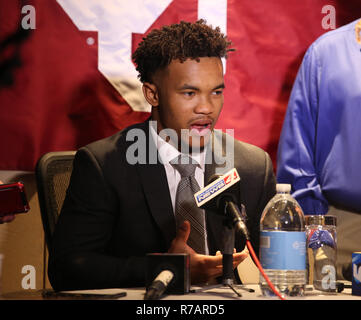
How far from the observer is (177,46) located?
1802 mm

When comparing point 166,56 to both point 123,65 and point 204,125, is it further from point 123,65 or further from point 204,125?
point 123,65

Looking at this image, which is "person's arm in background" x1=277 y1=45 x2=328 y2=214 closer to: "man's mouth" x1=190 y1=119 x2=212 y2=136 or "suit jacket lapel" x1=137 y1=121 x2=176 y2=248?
"man's mouth" x1=190 y1=119 x2=212 y2=136

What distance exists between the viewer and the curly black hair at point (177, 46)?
5.89 ft

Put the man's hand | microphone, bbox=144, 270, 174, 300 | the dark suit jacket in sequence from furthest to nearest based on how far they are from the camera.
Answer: the dark suit jacket
the man's hand
microphone, bbox=144, 270, 174, 300

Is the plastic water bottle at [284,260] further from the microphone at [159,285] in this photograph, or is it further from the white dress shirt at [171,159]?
the white dress shirt at [171,159]

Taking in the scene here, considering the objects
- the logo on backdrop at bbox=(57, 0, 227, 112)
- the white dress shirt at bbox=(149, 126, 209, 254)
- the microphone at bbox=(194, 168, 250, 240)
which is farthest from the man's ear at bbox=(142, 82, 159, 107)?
the microphone at bbox=(194, 168, 250, 240)

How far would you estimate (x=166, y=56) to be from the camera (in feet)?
5.92

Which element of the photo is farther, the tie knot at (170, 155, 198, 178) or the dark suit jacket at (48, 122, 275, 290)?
the tie knot at (170, 155, 198, 178)

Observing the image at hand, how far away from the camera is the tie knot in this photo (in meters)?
1.76

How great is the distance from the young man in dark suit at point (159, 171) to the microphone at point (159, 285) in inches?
16.3

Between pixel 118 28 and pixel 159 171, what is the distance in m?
0.91

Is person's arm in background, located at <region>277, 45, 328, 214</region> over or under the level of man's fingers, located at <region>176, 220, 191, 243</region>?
over
